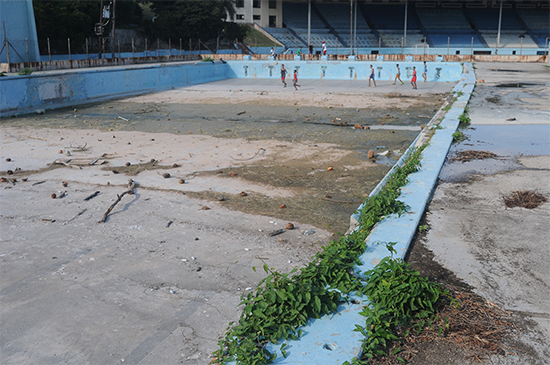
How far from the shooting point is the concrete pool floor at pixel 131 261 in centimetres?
402

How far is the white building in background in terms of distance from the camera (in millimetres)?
71188

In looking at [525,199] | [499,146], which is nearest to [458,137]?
[499,146]

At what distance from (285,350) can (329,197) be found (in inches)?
190

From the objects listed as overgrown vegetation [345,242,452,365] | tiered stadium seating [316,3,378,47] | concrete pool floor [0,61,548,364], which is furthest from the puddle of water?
tiered stadium seating [316,3,378,47]

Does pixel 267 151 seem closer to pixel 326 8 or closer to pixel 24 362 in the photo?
pixel 24 362

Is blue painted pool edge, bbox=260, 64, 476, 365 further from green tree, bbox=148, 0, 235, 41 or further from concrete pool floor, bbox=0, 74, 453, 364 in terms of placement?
green tree, bbox=148, 0, 235, 41

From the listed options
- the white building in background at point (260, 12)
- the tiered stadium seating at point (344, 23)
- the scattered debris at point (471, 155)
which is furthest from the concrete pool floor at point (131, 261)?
the white building in background at point (260, 12)

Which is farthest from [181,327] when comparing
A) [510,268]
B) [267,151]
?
[267,151]

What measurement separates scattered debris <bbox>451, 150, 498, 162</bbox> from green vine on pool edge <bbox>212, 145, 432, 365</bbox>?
4.96 meters

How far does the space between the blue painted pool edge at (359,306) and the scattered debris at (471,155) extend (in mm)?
384

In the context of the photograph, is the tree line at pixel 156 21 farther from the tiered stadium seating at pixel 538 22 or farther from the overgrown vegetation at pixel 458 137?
the overgrown vegetation at pixel 458 137

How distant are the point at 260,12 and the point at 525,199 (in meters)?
71.2

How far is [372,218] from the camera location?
556 centimetres

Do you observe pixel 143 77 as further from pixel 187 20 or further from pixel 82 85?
pixel 187 20
